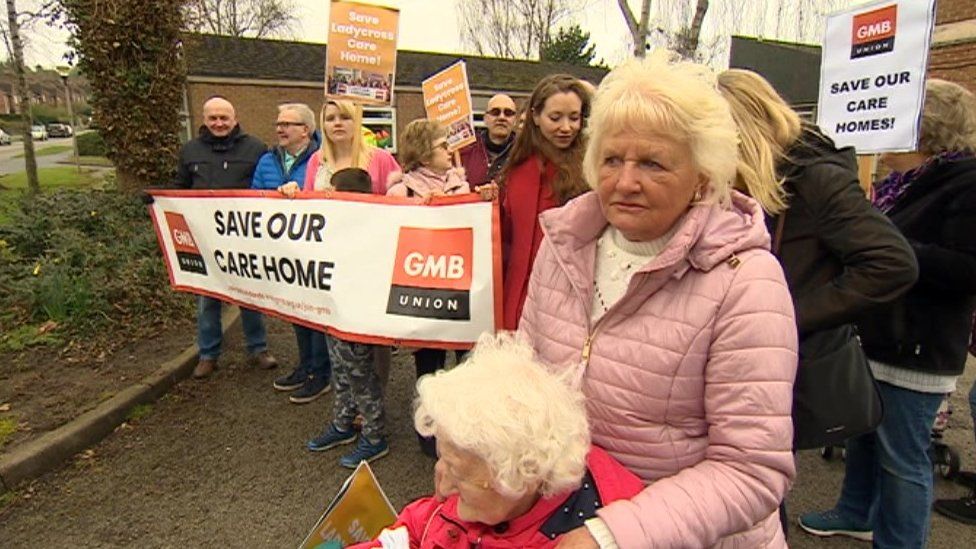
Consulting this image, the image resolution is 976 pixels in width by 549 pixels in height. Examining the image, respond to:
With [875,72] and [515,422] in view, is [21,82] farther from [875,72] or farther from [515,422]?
[515,422]

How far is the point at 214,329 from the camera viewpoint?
17.3 ft

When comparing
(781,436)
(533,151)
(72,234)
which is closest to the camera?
(781,436)

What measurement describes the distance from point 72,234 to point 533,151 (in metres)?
6.93

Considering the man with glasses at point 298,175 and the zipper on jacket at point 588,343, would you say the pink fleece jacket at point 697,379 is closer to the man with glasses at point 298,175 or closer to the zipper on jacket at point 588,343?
the zipper on jacket at point 588,343

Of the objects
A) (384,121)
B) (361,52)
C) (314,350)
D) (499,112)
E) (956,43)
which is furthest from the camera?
(384,121)

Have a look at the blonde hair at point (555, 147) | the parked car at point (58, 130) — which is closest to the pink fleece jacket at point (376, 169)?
the blonde hair at point (555, 147)

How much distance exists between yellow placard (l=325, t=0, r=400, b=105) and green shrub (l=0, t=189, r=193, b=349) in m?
3.18

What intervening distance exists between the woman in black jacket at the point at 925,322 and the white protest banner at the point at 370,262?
1.78 m

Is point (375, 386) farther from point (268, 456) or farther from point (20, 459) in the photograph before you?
point (20, 459)

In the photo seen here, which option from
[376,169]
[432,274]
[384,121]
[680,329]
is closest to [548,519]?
[680,329]

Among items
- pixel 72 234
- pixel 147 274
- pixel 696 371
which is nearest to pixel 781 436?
pixel 696 371

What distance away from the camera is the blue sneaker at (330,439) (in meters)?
4.10

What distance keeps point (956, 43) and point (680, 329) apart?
12.6 m

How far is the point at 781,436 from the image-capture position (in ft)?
4.26
